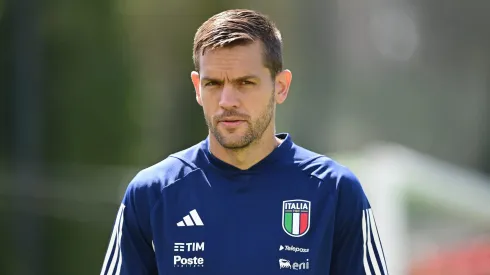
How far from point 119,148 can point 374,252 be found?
5443mm

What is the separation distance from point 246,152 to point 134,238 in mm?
399

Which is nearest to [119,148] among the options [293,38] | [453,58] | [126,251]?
[293,38]

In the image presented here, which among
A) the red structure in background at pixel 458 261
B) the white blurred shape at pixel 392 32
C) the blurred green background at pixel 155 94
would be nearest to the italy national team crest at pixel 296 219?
the red structure in background at pixel 458 261

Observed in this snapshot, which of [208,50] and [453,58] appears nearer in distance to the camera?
[208,50]

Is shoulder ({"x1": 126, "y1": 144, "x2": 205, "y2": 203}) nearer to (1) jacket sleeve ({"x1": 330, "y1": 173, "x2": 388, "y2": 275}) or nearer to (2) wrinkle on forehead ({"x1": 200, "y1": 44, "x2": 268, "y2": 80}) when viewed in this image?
(2) wrinkle on forehead ({"x1": 200, "y1": 44, "x2": 268, "y2": 80})

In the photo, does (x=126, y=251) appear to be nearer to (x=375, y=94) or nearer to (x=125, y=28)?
(x=375, y=94)

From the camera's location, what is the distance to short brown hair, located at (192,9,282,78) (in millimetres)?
2396

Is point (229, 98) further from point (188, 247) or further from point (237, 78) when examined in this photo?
point (188, 247)

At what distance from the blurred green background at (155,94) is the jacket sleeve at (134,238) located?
140 inches

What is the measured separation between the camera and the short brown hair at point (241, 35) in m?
2.40

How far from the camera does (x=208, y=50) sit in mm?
Answer: 2404

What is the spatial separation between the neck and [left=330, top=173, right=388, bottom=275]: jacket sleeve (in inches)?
9.1

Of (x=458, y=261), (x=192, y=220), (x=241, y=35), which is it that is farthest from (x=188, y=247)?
(x=458, y=261)

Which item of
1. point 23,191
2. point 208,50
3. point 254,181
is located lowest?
point 23,191
